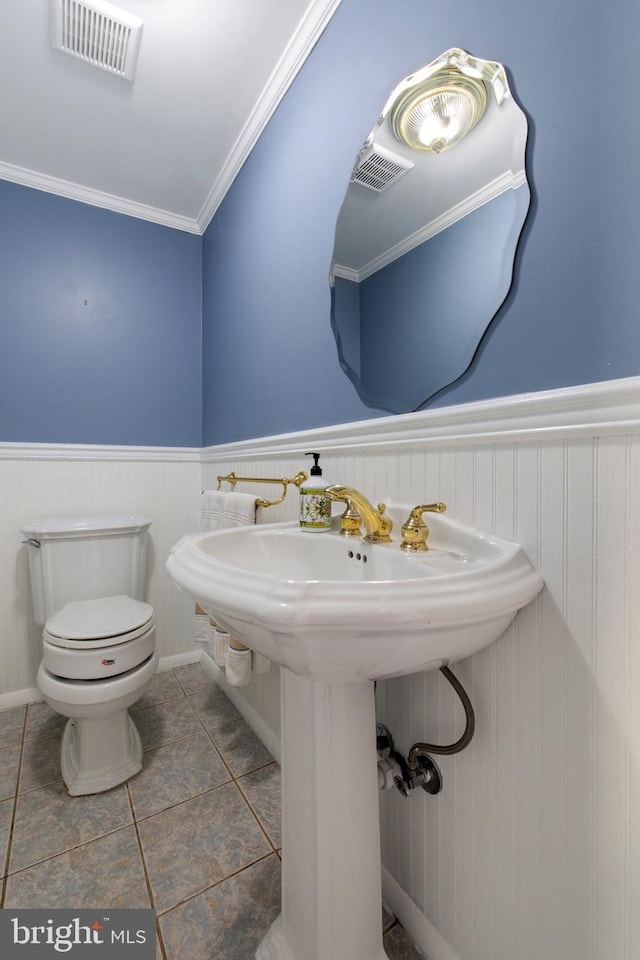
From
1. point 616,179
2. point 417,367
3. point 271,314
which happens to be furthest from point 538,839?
point 271,314

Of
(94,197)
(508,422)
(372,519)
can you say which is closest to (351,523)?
(372,519)

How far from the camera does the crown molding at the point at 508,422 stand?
50cm

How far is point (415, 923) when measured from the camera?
2.67ft

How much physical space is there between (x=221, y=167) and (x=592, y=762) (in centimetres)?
220

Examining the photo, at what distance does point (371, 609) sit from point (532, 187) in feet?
2.16

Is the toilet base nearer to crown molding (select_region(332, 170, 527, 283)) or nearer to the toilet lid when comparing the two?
the toilet lid

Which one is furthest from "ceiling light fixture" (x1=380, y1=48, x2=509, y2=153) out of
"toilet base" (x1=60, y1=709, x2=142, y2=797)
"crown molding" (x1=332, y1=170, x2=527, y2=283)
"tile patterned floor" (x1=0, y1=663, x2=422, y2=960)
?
"toilet base" (x1=60, y1=709, x2=142, y2=797)

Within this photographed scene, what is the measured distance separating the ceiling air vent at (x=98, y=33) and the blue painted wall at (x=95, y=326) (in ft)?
2.21

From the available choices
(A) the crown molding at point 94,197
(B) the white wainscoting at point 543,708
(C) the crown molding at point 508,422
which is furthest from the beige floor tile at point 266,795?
(A) the crown molding at point 94,197

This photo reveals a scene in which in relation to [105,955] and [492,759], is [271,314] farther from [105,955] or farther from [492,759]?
[105,955]

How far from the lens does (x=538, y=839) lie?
597 millimetres

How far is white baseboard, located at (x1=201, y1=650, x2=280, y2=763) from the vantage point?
133 centimetres

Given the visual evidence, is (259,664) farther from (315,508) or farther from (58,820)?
(58,820)

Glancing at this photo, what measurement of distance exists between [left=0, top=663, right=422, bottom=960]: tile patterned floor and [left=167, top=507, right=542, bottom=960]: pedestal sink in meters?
0.15
